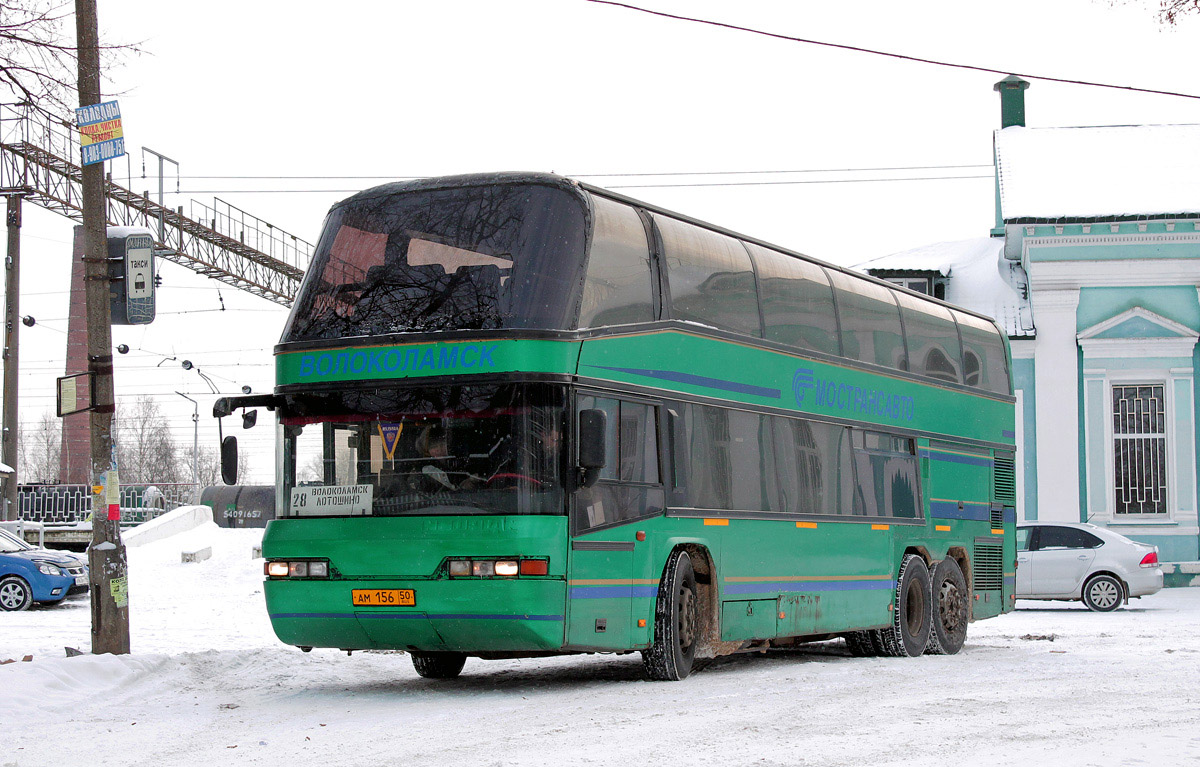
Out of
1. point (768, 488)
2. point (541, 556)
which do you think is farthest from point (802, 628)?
point (541, 556)

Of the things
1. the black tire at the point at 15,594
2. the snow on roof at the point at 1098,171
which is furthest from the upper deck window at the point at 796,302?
the snow on roof at the point at 1098,171

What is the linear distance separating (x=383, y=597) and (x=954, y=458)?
9177mm

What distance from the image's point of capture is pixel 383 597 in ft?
36.4

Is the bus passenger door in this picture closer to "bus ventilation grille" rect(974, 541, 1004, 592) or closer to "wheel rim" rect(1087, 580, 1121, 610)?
"bus ventilation grille" rect(974, 541, 1004, 592)

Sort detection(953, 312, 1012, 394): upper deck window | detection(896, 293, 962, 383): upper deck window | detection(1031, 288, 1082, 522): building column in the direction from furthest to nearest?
1. detection(1031, 288, 1082, 522): building column
2. detection(953, 312, 1012, 394): upper deck window
3. detection(896, 293, 962, 383): upper deck window

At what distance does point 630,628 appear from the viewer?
454 inches

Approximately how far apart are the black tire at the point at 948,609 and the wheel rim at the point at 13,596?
51.9 feet

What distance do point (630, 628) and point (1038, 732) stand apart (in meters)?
3.52

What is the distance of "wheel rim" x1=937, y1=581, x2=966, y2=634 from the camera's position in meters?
17.4

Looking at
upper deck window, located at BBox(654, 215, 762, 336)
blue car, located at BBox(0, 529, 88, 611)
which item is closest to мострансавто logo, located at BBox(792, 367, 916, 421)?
upper deck window, located at BBox(654, 215, 762, 336)

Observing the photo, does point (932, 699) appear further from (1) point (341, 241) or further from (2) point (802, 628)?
(1) point (341, 241)

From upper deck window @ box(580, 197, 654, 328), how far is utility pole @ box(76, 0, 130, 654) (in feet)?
16.7

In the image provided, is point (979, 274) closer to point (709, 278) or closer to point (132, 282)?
→ point (709, 278)

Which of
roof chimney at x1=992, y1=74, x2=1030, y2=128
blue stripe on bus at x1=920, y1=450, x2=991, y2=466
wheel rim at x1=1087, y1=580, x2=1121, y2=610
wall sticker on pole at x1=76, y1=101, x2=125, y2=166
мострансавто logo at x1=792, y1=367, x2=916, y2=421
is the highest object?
roof chimney at x1=992, y1=74, x2=1030, y2=128
